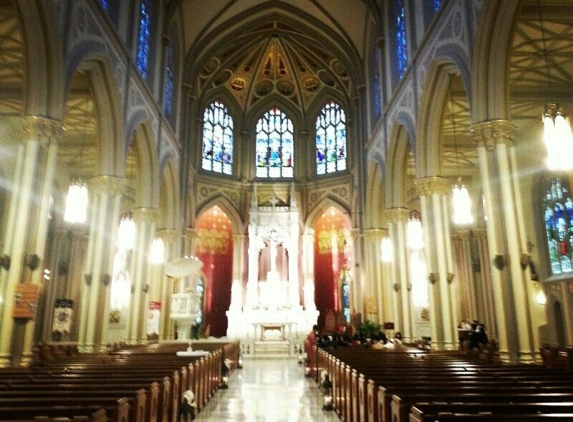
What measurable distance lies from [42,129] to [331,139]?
24589 mm

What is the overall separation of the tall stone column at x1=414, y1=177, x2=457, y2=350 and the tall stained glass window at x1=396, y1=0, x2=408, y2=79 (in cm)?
580

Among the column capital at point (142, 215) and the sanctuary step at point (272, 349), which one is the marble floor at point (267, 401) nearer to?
the column capital at point (142, 215)

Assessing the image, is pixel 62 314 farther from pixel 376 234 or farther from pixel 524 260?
pixel 524 260

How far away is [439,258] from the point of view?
1617cm

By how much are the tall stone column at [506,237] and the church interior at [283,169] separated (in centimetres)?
5

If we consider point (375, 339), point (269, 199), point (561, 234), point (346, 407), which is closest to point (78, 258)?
point (269, 199)

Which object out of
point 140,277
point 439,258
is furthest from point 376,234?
point 140,277

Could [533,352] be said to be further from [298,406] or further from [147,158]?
[147,158]

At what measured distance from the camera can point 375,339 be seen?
17.4m

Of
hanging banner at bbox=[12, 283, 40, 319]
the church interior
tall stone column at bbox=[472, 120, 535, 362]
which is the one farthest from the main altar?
hanging banner at bbox=[12, 283, 40, 319]

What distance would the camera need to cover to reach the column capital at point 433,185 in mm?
16766

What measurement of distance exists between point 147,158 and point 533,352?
16.2 m

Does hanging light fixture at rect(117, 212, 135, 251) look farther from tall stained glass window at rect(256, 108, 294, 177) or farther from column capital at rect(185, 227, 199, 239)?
tall stained glass window at rect(256, 108, 294, 177)

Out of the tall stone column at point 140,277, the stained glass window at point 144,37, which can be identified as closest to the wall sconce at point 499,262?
the tall stone column at point 140,277
